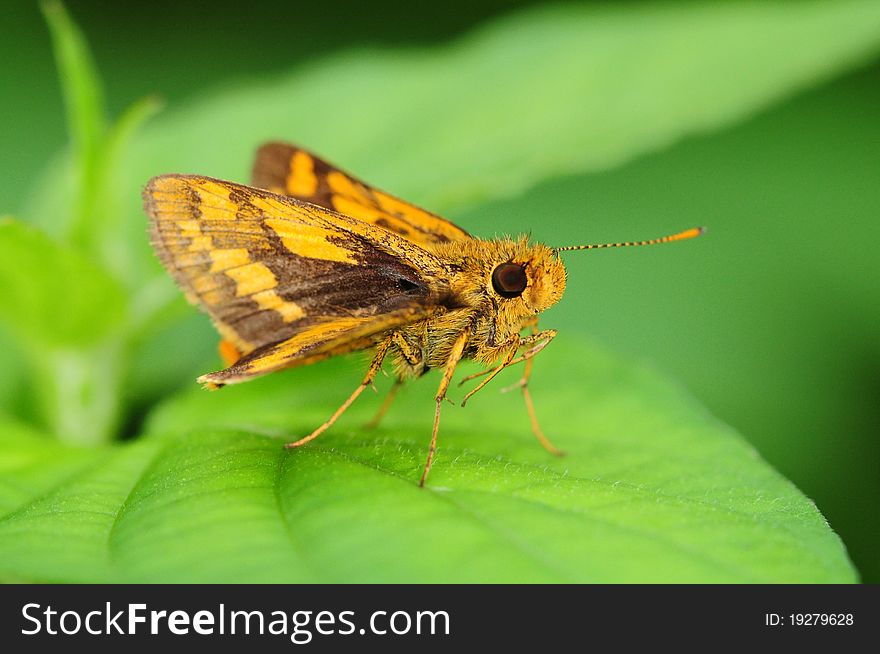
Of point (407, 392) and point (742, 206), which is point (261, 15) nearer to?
point (742, 206)

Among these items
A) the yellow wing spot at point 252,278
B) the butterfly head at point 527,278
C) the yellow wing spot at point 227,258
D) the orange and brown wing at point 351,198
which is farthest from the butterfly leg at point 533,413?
the yellow wing spot at point 227,258

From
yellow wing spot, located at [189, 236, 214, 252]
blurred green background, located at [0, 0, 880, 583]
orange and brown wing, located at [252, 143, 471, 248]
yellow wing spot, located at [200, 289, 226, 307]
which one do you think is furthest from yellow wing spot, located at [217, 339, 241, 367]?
blurred green background, located at [0, 0, 880, 583]

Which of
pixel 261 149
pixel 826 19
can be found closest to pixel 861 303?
pixel 826 19

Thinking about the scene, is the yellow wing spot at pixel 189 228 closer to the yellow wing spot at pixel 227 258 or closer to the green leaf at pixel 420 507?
the yellow wing spot at pixel 227 258

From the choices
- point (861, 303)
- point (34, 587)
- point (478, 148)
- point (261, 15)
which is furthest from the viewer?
point (261, 15)

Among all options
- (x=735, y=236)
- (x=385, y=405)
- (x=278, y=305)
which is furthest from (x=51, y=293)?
(x=735, y=236)

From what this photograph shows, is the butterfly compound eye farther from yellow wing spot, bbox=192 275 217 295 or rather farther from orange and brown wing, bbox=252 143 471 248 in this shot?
yellow wing spot, bbox=192 275 217 295
